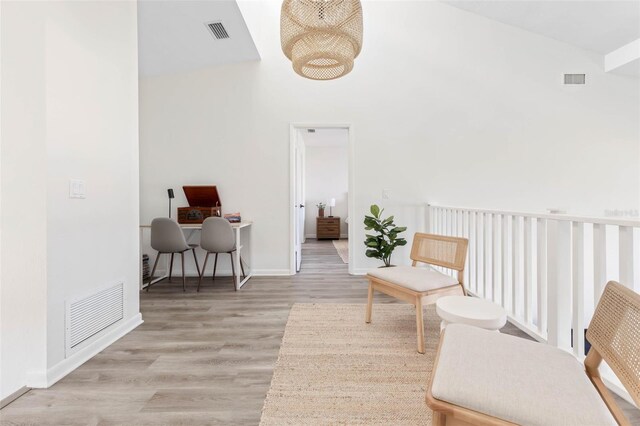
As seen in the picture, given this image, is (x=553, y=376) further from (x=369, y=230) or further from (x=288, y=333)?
(x=369, y=230)

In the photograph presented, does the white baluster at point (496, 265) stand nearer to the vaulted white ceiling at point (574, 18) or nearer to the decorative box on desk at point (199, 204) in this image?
the vaulted white ceiling at point (574, 18)

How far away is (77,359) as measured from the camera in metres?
1.70

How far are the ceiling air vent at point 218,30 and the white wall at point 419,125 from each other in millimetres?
565

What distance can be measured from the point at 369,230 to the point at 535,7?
3.29 meters

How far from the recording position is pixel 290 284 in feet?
11.0

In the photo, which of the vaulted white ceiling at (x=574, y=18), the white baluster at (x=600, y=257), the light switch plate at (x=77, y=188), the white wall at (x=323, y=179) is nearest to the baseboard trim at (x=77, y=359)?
the light switch plate at (x=77, y=188)

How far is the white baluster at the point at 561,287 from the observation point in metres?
1.70

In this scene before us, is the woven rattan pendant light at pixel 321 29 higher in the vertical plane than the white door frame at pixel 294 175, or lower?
higher

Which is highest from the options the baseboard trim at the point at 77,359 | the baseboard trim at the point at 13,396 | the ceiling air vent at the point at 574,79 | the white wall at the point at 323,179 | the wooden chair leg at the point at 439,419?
the ceiling air vent at the point at 574,79

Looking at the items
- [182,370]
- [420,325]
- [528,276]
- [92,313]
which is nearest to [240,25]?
[92,313]

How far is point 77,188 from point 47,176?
19 cm

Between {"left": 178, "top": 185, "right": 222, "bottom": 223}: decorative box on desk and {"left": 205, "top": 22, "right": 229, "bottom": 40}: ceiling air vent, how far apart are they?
170cm

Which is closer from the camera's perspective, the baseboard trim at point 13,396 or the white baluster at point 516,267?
the baseboard trim at point 13,396

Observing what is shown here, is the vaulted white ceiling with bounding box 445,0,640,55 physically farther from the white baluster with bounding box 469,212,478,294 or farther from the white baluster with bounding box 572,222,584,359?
the white baluster with bounding box 572,222,584,359
